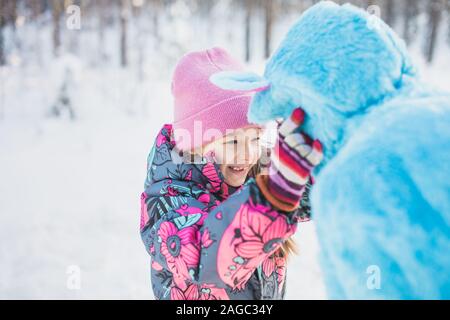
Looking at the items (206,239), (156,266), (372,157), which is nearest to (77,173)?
(156,266)

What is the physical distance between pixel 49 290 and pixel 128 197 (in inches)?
47.9

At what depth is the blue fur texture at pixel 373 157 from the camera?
1.51ft

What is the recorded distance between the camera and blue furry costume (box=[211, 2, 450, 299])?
460mm

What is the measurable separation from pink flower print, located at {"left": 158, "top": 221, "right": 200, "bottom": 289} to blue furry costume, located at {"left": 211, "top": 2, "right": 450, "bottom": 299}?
38 centimetres

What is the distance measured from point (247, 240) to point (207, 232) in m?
0.11

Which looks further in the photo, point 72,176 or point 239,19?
point 239,19

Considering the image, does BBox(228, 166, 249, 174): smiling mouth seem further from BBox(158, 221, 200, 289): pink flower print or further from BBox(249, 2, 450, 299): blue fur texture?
BBox(249, 2, 450, 299): blue fur texture

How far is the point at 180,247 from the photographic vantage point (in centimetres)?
89

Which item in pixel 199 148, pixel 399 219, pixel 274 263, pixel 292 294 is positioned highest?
pixel 399 219

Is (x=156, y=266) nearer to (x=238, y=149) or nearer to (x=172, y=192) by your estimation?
(x=172, y=192)

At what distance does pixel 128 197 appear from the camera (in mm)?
3338

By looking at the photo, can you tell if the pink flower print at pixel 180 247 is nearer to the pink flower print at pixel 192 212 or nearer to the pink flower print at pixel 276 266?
the pink flower print at pixel 192 212
